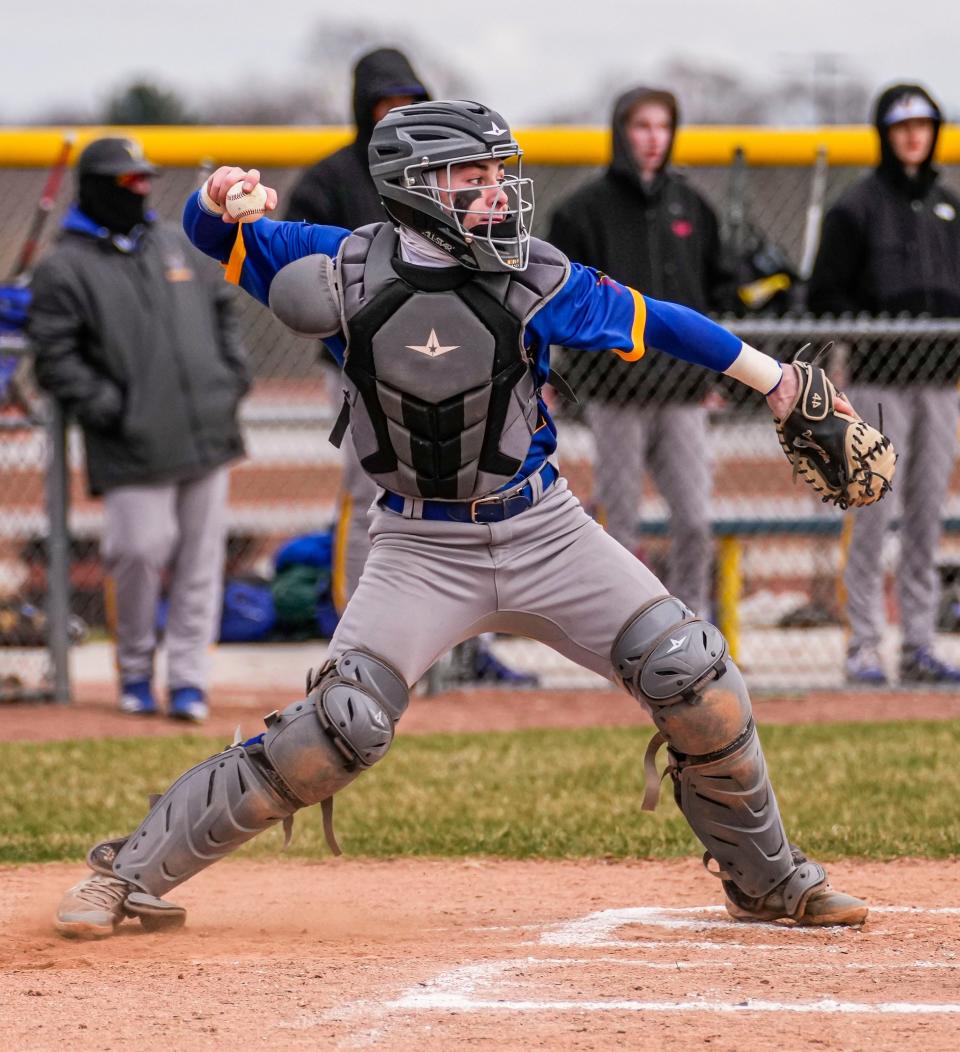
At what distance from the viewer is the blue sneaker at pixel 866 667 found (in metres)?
8.34

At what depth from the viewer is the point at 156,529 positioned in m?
7.87

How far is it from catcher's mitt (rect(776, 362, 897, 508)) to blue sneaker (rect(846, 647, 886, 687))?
161 inches

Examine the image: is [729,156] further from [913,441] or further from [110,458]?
[110,458]

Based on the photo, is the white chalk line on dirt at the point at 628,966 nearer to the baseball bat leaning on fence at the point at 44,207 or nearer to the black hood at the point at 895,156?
the black hood at the point at 895,156

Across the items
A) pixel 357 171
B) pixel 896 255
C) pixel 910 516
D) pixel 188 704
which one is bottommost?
pixel 188 704

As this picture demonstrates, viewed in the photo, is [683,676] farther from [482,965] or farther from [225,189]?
[225,189]

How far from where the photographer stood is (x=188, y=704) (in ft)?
25.9

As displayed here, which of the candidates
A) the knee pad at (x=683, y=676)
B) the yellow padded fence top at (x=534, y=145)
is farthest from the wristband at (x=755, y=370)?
the yellow padded fence top at (x=534, y=145)

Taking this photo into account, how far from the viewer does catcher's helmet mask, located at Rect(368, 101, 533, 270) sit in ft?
13.6

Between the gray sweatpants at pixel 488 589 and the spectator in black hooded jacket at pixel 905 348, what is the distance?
13.4 ft

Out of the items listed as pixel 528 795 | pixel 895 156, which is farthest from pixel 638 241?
pixel 528 795

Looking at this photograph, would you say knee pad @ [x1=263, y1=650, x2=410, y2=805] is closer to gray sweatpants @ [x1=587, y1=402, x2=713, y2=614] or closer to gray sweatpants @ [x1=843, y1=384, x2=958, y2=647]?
gray sweatpants @ [x1=587, y1=402, x2=713, y2=614]

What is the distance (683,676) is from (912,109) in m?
4.79

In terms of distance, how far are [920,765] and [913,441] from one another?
1.98 m
